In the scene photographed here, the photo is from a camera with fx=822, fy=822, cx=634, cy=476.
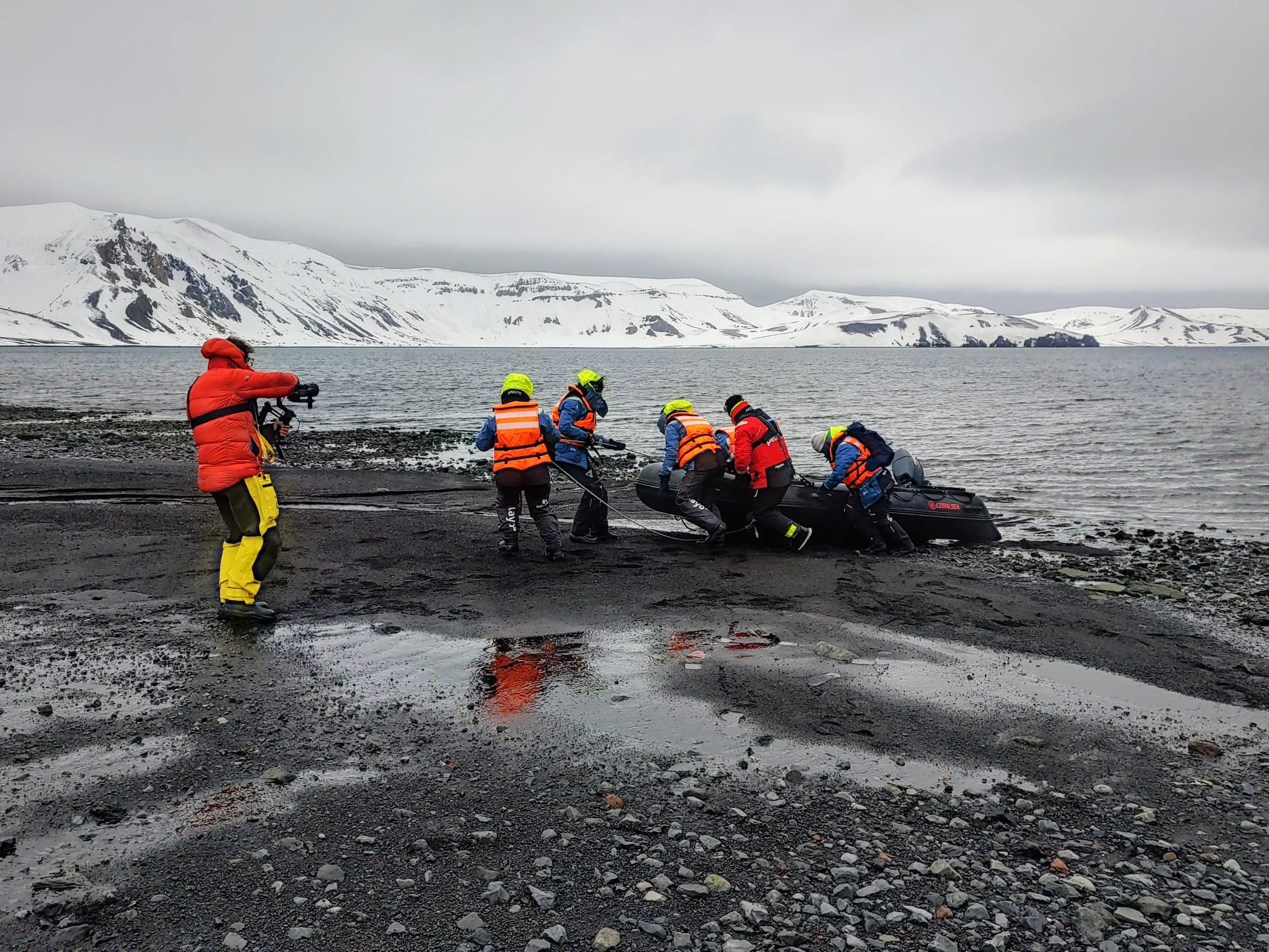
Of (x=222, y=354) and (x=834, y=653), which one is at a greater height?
(x=222, y=354)

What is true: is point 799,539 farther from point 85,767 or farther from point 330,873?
point 85,767

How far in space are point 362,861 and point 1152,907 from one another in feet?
12.3

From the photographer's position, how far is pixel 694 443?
12.0 m

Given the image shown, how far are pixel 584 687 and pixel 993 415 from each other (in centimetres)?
4169

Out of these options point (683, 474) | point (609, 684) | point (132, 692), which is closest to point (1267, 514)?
point (683, 474)

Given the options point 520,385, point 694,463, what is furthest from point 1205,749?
point 520,385

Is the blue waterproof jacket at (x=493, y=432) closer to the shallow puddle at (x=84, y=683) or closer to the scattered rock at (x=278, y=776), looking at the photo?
the shallow puddle at (x=84, y=683)

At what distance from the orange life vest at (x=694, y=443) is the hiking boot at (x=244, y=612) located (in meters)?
6.21

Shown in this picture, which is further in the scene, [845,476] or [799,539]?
[845,476]

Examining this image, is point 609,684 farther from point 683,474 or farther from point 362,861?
point 683,474

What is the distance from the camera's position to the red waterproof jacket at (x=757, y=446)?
12.1 meters

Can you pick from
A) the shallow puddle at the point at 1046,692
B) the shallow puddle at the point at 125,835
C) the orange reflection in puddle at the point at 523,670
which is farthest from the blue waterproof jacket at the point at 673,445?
the shallow puddle at the point at 125,835

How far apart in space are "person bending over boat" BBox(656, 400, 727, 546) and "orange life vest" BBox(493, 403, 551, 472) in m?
2.15

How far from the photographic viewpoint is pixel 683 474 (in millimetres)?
12438
